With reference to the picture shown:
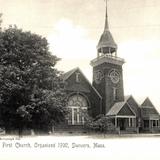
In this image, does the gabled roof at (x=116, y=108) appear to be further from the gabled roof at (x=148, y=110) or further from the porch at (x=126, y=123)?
the gabled roof at (x=148, y=110)

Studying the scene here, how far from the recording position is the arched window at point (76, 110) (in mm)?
24578

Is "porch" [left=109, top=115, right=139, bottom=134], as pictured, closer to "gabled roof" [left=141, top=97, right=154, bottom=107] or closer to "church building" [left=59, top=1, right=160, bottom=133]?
"church building" [left=59, top=1, right=160, bottom=133]

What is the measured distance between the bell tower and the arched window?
68.5 inches

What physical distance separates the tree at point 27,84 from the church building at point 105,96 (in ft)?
27.7

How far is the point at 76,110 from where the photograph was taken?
24922 millimetres

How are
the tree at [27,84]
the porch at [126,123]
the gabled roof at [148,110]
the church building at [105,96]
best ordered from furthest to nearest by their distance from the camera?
the gabled roof at [148,110]
the porch at [126,123]
the church building at [105,96]
the tree at [27,84]

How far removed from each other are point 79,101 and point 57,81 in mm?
8717

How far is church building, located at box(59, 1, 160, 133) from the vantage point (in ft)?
81.6

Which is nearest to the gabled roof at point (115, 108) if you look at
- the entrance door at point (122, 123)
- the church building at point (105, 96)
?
the church building at point (105, 96)

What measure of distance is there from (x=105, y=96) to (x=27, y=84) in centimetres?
1174

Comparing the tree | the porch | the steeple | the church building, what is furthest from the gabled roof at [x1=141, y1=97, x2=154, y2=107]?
the tree

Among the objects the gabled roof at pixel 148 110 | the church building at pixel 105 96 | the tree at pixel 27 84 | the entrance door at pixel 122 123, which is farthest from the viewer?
the gabled roof at pixel 148 110

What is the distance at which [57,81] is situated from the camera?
16500 millimetres

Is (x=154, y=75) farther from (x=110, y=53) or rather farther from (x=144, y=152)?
(x=110, y=53)
